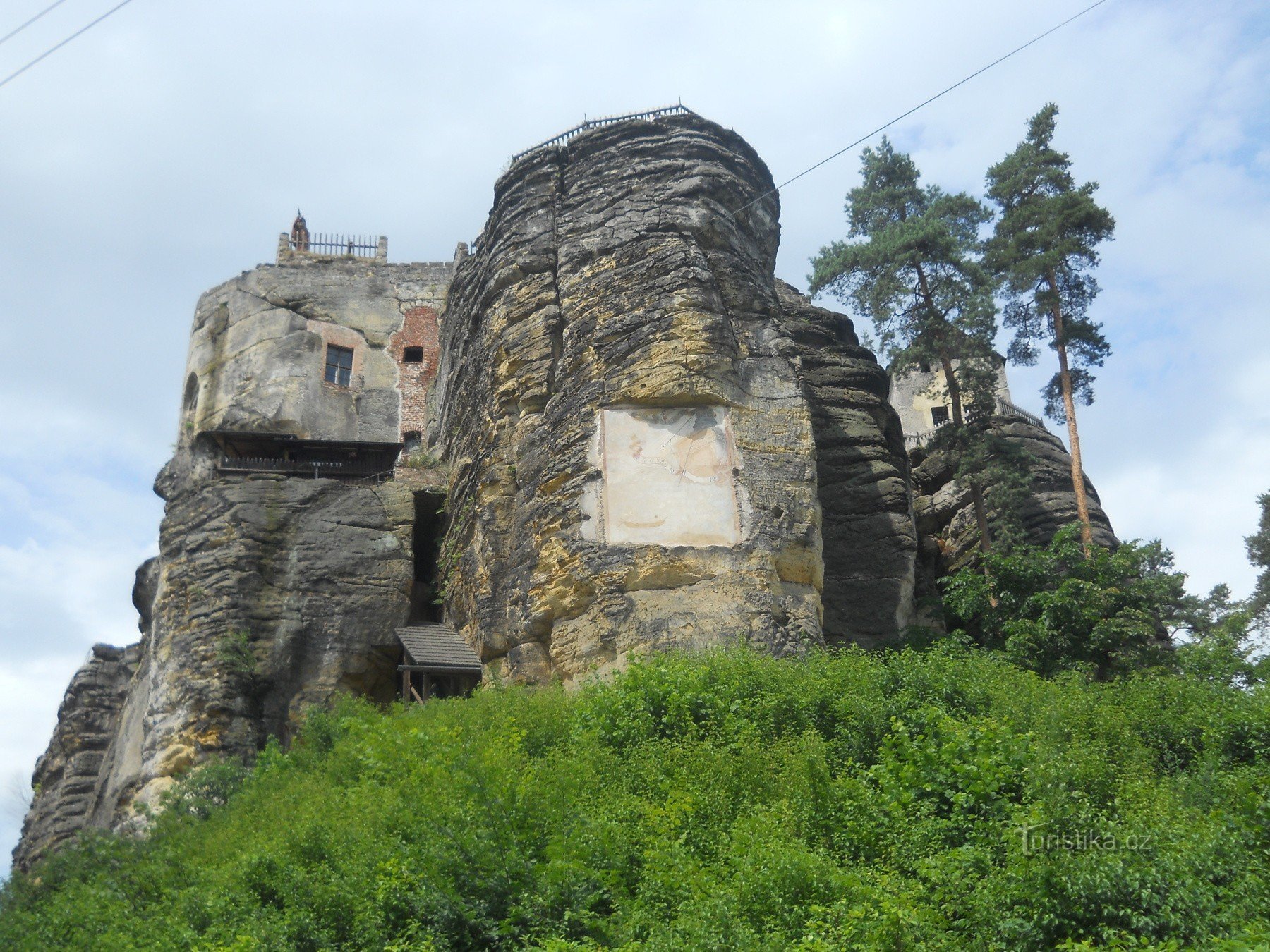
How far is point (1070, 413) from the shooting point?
90.3ft

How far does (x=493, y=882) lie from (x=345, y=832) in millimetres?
2941

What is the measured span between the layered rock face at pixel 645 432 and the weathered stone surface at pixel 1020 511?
2.71 metres

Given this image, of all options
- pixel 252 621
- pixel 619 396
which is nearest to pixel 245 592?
pixel 252 621

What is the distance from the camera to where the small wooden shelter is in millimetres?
25031

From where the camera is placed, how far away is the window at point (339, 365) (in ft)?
118

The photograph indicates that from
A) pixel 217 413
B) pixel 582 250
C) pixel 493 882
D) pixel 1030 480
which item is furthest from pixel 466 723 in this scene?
pixel 217 413

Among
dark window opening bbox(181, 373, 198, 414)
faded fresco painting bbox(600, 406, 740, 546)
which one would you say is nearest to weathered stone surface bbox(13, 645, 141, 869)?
dark window opening bbox(181, 373, 198, 414)

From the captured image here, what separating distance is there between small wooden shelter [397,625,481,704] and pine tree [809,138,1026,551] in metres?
11.0

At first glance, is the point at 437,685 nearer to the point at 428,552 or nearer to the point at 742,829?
the point at 428,552

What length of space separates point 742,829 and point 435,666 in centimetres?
1238

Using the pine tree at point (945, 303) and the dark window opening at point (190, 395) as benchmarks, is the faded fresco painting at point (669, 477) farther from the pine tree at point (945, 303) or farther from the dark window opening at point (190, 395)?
the dark window opening at point (190, 395)

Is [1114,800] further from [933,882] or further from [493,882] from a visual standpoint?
[493,882]

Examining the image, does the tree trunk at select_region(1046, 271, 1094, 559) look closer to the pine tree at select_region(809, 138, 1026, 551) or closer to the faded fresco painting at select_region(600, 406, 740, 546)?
the pine tree at select_region(809, 138, 1026, 551)

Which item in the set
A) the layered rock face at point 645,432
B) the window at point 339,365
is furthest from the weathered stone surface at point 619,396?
the window at point 339,365
